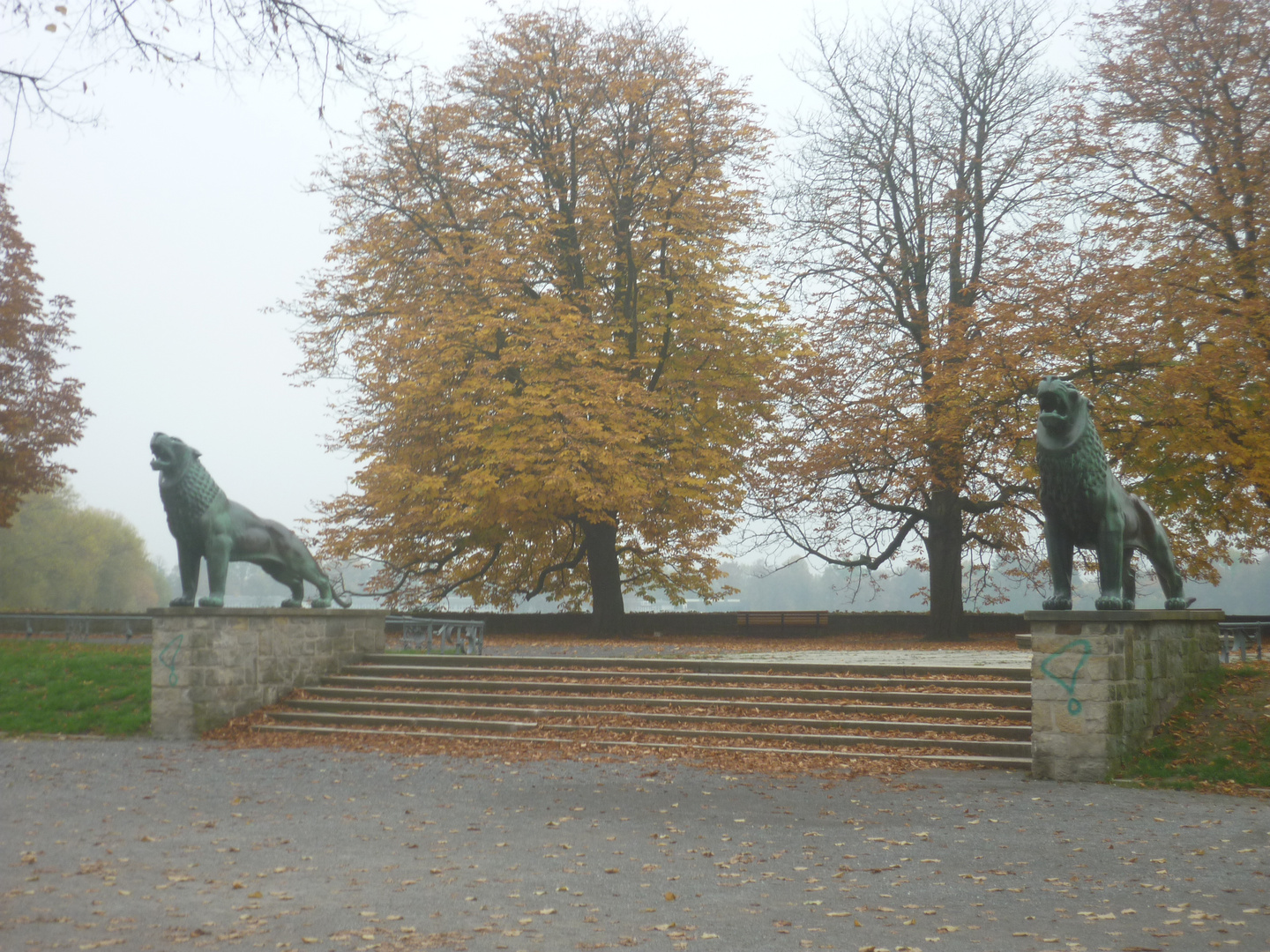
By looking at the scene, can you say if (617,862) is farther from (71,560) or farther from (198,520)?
(71,560)

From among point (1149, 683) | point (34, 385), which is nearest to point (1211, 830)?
point (1149, 683)

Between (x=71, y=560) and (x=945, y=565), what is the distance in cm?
3795

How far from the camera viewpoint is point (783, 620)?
25750 mm

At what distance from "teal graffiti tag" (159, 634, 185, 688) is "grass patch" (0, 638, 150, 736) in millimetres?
879

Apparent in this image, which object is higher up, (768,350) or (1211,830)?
(768,350)

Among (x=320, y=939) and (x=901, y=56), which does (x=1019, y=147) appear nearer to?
(x=901, y=56)

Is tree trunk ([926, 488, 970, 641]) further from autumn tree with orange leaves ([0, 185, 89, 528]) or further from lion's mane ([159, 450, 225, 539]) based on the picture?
autumn tree with orange leaves ([0, 185, 89, 528])

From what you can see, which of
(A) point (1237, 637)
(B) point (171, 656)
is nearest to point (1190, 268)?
(A) point (1237, 637)

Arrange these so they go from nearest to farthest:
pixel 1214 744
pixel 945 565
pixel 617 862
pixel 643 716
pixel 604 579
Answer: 1. pixel 617 862
2. pixel 1214 744
3. pixel 643 716
4. pixel 945 565
5. pixel 604 579

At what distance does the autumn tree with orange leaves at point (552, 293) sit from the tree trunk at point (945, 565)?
4182 millimetres

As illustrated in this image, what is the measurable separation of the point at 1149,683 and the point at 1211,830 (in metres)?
3.30

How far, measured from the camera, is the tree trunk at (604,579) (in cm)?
2403

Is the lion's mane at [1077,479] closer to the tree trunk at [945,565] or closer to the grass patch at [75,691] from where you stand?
the grass patch at [75,691]

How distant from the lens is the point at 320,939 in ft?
16.7
